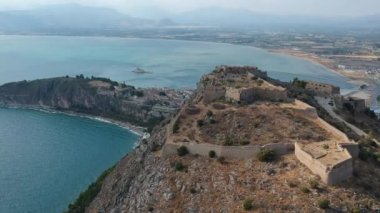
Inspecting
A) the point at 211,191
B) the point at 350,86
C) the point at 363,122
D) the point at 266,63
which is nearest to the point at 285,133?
the point at 211,191

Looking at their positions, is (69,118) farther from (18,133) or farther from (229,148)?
(229,148)

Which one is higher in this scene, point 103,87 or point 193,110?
point 193,110

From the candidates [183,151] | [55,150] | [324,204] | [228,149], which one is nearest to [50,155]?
[55,150]

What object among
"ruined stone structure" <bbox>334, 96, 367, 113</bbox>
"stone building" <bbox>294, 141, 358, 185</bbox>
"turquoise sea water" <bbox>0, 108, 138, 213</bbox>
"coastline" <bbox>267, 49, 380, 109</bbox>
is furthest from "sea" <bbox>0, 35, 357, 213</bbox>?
"stone building" <bbox>294, 141, 358, 185</bbox>

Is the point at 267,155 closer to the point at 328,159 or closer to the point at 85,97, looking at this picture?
the point at 328,159

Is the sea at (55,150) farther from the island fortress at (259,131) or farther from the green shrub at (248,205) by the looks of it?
the green shrub at (248,205)

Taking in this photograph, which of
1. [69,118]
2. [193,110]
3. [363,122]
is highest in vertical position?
[193,110]
